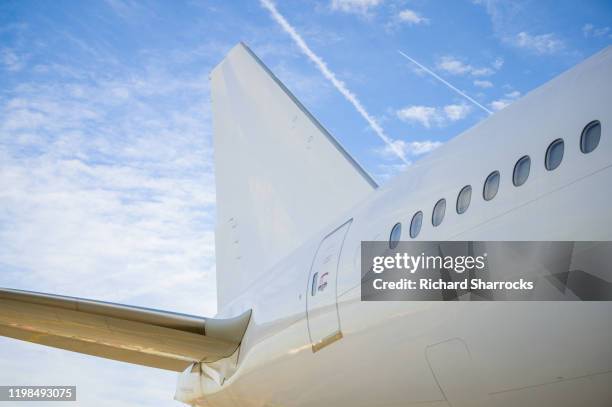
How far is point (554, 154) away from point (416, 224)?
5.00ft

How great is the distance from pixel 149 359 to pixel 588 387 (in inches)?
219

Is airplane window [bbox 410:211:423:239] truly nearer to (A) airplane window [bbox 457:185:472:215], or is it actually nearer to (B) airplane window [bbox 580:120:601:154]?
(A) airplane window [bbox 457:185:472:215]

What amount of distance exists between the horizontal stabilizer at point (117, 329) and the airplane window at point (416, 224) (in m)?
2.98

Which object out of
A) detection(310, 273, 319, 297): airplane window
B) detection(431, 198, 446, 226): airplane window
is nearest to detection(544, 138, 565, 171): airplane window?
detection(431, 198, 446, 226): airplane window

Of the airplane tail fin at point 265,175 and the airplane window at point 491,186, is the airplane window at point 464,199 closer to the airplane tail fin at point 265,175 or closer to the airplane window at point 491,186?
the airplane window at point 491,186

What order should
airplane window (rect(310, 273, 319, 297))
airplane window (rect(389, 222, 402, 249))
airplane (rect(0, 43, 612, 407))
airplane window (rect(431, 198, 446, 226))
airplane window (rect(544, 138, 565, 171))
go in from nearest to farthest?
airplane (rect(0, 43, 612, 407)), airplane window (rect(544, 138, 565, 171)), airplane window (rect(431, 198, 446, 226)), airplane window (rect(389, 222, 402, 249)), airplane window (rect(310, 273, 319, 297))

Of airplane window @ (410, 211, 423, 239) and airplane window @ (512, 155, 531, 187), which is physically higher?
airplane window @ (410, 211, 423, 239)

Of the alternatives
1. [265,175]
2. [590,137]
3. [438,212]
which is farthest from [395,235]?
[265,175]

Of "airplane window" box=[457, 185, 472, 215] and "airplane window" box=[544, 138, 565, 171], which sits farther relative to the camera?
"airplane window" box=[457, 185, 472, 215]

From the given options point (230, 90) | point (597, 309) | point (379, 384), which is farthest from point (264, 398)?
point (230, 90)

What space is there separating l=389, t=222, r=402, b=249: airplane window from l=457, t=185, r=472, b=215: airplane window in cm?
80

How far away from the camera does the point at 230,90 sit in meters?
13.1

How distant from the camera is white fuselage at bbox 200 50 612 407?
4059mm

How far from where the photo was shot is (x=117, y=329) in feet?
24.8
